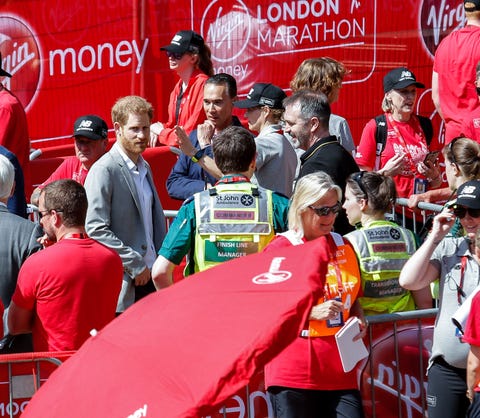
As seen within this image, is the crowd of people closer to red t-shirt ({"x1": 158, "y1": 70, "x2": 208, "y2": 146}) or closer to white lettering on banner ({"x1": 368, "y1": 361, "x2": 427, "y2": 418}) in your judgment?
white lettering on banner ({"x1": 368, "y1": 361, "x2": 427, "y2": 418})

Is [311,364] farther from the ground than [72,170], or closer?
closer

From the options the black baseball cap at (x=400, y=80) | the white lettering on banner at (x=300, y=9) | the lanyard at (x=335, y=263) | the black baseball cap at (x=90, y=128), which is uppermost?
the white lettering on banner at (x=300, y=9)

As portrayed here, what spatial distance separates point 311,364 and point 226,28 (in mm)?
6205

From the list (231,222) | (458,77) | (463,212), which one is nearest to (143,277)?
(231,222)

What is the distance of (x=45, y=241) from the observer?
657 cm

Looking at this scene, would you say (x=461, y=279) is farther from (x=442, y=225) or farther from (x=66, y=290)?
(x=66, y=290)

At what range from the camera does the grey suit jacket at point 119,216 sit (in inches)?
283

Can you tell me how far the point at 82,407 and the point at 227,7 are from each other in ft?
26.7

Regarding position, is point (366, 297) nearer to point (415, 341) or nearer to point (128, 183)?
point (415, 341)

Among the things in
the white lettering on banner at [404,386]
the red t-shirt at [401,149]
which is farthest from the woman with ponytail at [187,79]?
the white lettering on banner at [404,386]

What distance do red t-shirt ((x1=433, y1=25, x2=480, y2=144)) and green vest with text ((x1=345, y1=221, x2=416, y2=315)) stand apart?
9.13ft

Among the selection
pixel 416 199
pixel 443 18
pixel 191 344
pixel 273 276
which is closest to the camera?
pixel 191 344

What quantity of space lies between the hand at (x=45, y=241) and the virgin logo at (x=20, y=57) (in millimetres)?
5669

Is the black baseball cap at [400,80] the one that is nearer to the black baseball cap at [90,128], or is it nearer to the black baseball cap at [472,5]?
the black baseball cap at [472,5]
